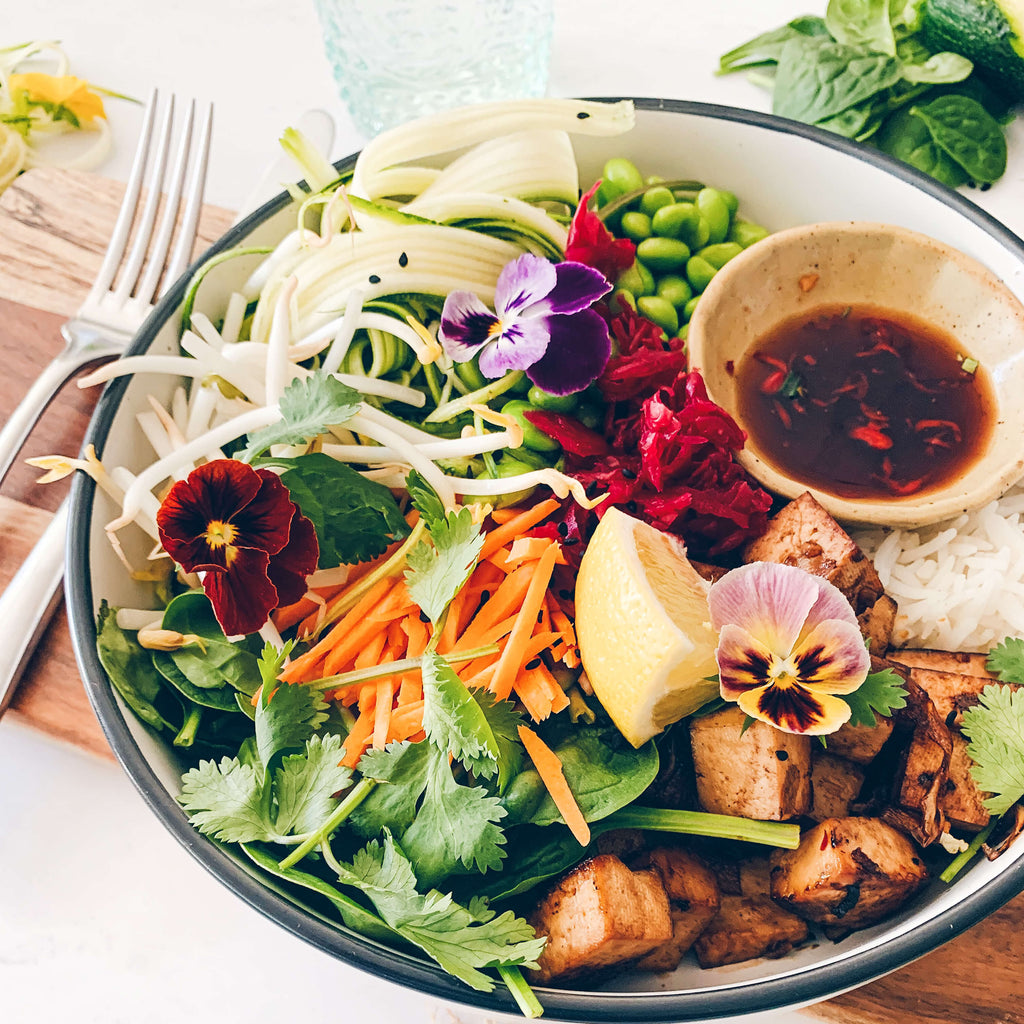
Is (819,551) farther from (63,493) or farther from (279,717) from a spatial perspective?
(63,493)

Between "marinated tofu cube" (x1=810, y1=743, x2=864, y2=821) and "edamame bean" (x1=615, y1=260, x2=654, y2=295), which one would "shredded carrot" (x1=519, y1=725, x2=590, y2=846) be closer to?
"marinated tofu cube" (x1=810, y1=743, x2=864, y2=821)

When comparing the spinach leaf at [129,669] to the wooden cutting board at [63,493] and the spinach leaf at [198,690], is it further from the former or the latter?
the wooden cutting board at [63,493]

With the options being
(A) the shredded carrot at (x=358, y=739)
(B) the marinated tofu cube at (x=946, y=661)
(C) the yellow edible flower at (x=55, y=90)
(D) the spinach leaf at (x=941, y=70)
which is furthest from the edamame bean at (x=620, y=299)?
(C) the yellow edible flower at (x=55, y=90)

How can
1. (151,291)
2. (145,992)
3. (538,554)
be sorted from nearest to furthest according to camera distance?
(538,554), (145,992), (151,291)

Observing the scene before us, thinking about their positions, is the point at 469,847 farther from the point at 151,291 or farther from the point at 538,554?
the point at 151,291

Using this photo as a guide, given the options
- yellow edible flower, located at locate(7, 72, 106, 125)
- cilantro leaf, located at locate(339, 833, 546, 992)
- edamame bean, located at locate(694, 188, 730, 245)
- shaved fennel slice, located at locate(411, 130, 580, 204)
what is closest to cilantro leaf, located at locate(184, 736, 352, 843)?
cilantro leaf, located at locate(339, 833, 546, 992)

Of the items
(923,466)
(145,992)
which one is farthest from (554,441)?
(145,992)
